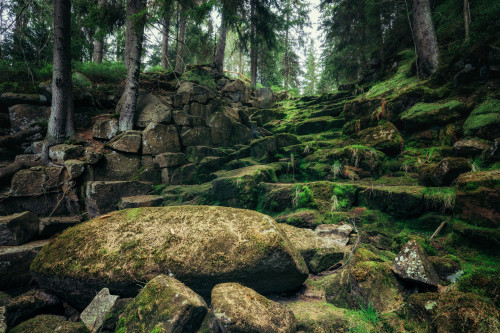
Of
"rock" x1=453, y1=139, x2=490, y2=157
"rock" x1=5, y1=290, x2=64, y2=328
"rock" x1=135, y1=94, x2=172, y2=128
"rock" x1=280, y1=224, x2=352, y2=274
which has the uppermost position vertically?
"rock" x1=135, y1=94, x2=172, y2=128

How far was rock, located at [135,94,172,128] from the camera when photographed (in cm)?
761

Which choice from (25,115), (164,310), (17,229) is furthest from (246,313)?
(25,115)

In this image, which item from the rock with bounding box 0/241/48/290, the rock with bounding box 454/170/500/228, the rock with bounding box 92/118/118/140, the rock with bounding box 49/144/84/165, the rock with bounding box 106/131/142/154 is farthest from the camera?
the rock with bounding box 92/118/118/140

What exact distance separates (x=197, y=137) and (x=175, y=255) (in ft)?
18.7

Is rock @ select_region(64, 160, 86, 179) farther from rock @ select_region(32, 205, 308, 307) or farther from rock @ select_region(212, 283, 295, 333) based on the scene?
rock @ select_region(212, 283, 295, 333)

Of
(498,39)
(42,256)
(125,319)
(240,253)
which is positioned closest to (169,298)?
(125,319)

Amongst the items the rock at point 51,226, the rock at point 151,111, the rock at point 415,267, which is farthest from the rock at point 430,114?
the rock at point 51,226

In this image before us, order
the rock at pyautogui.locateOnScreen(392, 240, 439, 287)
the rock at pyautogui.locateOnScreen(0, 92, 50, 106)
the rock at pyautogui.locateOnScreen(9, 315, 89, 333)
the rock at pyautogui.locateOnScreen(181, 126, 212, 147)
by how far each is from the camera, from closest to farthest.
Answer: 1. the rock at pyautogui.locateOnScreen(9, 315, 89, 333)
2. the rock at pyautogui.locateOnScreen(392, 240, 439, 287)
3. the rock at pyautogui.locateOnScreen(0, 92, 50, 106)
4. the rock at pyautogui.locateOnScreen(181, 126, 212, 147)

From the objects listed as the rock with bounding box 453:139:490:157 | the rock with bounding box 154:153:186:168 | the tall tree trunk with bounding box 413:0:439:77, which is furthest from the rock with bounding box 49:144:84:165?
the tall tree trunk with bounding box 413:0:439:77

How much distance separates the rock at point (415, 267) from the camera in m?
2.41

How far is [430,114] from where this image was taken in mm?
5918

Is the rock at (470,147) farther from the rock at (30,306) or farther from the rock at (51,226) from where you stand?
the rock at (51,226)

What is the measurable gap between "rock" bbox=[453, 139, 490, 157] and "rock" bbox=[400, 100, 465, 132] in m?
1.27

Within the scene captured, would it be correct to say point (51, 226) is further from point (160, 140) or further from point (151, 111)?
point (151, 111)
